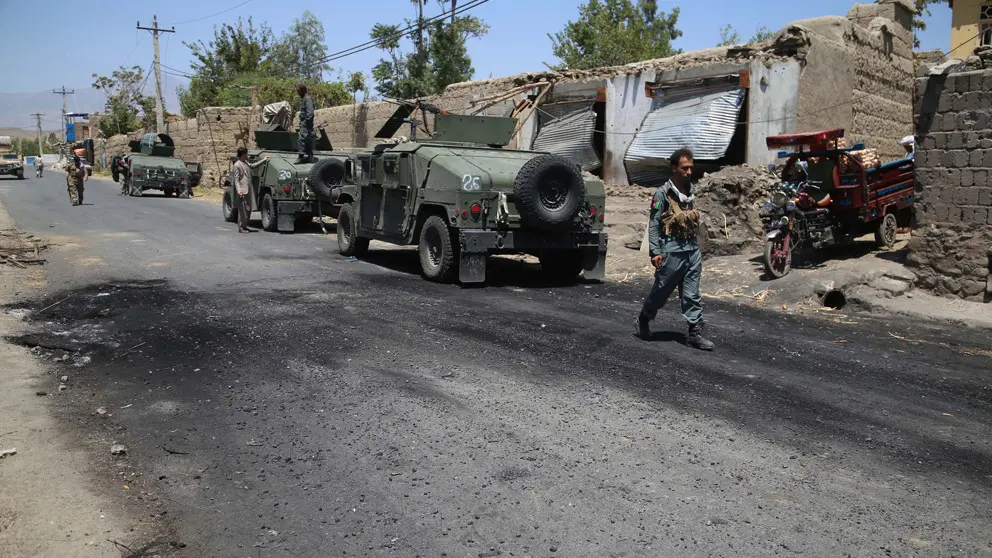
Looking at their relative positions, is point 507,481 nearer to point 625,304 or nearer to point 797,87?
point 625,304

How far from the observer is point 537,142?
701 inches

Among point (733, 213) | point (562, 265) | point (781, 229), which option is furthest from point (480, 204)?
point (733, 213)

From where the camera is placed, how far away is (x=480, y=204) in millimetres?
9430

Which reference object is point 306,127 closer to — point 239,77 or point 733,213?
point 733,213

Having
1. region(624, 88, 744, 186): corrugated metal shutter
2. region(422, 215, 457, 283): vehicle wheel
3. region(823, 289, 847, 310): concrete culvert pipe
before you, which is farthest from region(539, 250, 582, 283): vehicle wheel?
region(624, 88, 744, 186): corrugated metal shutter

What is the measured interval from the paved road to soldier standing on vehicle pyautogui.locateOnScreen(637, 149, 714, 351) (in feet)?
1.21

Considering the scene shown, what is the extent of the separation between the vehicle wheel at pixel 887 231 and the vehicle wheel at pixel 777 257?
69.2 inches

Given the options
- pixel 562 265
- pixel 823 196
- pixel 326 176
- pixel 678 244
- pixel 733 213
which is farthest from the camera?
pixel 326 176

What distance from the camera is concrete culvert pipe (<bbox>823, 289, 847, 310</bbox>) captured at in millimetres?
9055

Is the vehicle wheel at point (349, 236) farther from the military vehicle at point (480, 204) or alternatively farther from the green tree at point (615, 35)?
the green tree at point (615, 35)

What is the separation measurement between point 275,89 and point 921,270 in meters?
32.5

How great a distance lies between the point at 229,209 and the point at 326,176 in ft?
14.8

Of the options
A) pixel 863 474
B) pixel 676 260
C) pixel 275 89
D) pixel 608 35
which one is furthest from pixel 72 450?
pixel 608 35

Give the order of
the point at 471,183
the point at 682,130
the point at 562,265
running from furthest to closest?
the point at 682,130
the point at 562,265
the point at 471,183
